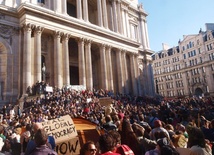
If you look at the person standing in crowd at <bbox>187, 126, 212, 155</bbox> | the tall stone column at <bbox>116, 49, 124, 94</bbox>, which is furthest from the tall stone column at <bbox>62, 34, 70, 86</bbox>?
the person standing in crowd at <bbox>187, 126, 212, 155</bbox>

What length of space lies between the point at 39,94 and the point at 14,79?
542 centimetres

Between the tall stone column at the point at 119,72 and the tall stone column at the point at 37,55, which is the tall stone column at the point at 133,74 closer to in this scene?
the tall stone column at the point at 119,72

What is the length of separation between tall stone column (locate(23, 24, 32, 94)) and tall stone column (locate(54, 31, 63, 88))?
375cm

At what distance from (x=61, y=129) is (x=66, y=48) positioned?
965 inches

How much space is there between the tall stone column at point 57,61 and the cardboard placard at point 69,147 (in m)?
21.9

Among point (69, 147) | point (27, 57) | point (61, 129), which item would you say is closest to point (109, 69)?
point (27, 57)

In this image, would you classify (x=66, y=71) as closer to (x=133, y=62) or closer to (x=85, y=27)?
(x=85, y=27)

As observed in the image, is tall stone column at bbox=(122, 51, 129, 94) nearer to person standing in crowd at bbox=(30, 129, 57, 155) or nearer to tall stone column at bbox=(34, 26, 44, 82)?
tall stone column at bbox=(34, 26, 44, 82)

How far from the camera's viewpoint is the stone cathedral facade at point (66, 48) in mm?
25344

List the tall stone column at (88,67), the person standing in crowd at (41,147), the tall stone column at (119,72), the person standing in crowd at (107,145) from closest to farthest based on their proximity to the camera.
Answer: the person standing in crowd at (107,145) → the person standing in crowd at (41,147) → the tall stone column at (88,67) → the tall stone column at (119,72)

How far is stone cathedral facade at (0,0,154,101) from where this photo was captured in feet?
83.1

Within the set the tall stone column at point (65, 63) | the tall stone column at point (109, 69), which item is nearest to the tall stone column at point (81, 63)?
the tall stone column at point (65, 63)

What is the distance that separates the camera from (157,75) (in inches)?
3649

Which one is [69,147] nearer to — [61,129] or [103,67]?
[61,129]
